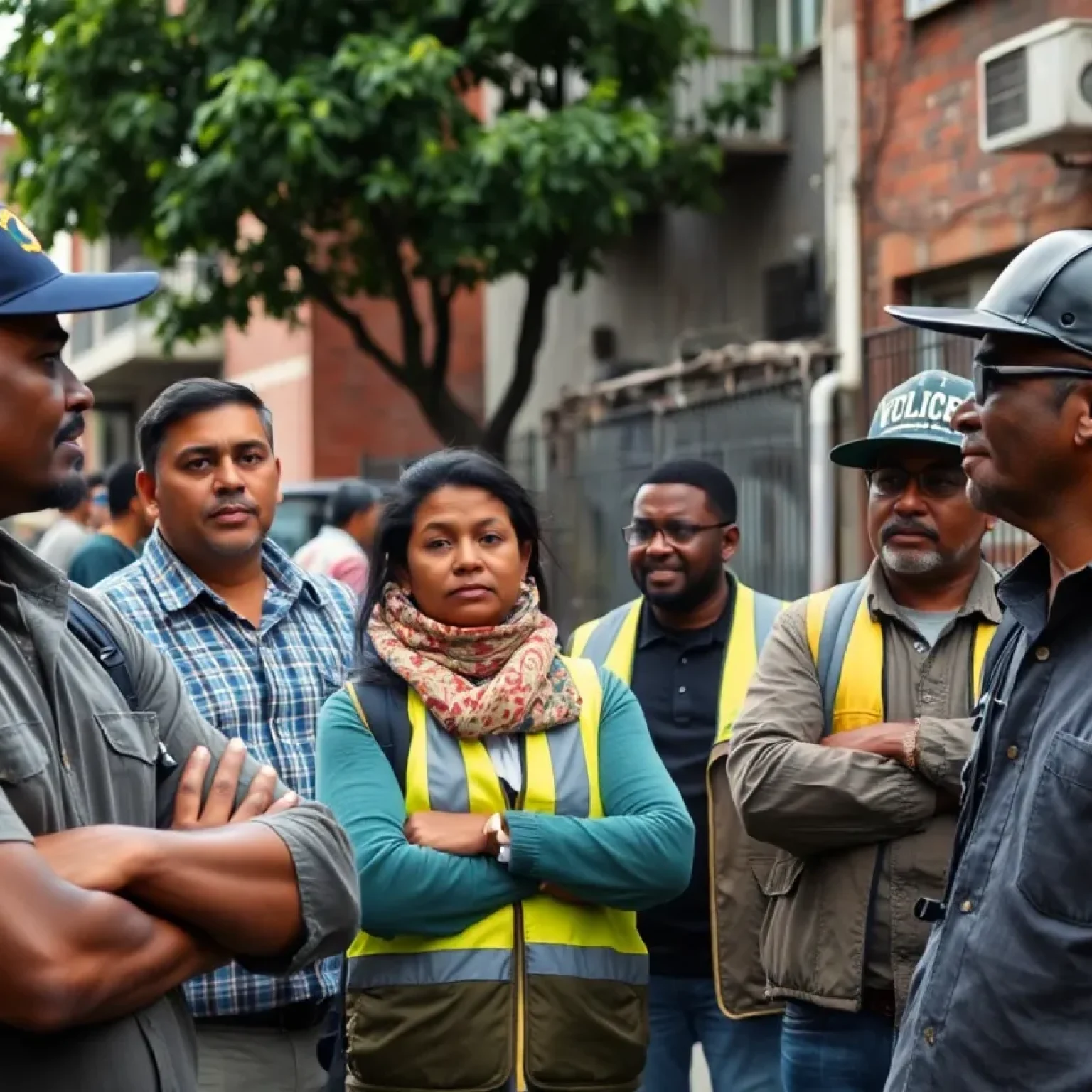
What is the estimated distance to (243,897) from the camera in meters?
2.76

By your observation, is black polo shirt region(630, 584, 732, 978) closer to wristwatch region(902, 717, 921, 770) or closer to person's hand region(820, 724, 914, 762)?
person's hand region(820, 724, 914, 762)

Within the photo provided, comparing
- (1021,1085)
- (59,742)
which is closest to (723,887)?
(1021,1085)

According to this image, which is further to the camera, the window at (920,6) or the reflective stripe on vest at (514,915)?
the window at (920,6)

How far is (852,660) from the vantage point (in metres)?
4.57

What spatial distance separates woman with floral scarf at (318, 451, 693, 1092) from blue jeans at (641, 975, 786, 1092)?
42.6 inches

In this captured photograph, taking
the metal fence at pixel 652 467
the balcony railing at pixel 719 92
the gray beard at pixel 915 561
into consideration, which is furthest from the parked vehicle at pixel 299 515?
the gray beard at pixel 915 561

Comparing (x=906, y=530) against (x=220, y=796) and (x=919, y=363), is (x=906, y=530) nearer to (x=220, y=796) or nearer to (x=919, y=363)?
(x=220, y=796)

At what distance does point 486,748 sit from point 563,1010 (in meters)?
0.55

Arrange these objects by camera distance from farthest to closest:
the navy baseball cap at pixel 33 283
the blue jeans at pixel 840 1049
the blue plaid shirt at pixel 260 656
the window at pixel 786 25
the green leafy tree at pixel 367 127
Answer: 1. the window at pixel 786 25
2. the green leafy tree at pixel 367 127
3. the blue jeans at pixel 840 1049
4. the blue plaid shirt at pixel 260 656
5. the navy baseball cap at pixel 33 283

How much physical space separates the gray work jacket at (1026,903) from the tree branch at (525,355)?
42.8 ft

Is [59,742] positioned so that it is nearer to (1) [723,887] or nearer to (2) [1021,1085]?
(2) [1021,1085]

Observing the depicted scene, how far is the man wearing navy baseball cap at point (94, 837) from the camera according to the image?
2.54 metres

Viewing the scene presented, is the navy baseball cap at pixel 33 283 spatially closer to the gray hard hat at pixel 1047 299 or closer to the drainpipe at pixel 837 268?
the gray hard hat at pixel 1047 299

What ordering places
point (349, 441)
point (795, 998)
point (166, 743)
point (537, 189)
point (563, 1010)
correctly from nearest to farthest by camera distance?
point (166, 743), point (563, 1010), point (795, 998), point (537, 189), point (349, 441)
